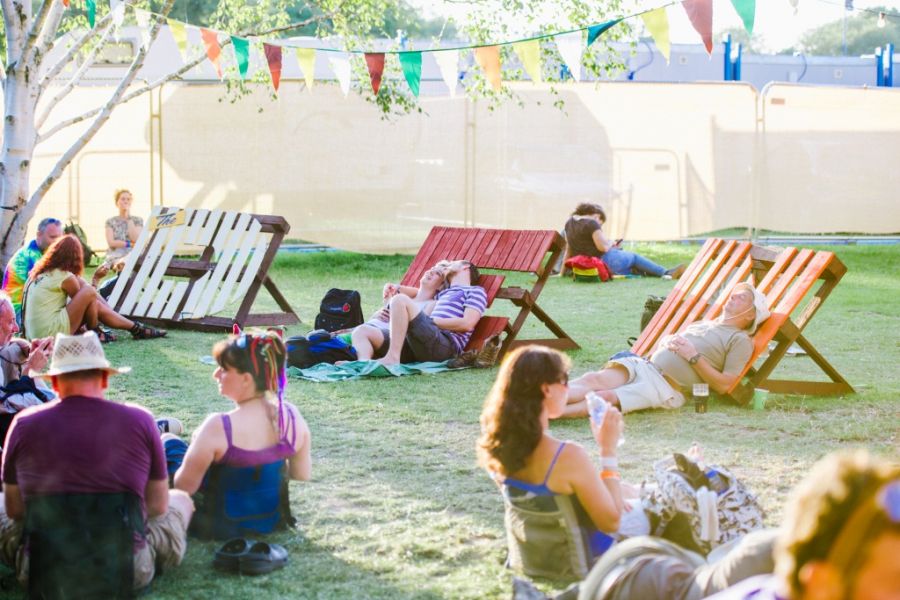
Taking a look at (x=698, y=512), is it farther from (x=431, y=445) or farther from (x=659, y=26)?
(x=659, y=26)

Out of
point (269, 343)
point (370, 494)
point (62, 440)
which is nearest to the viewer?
point (62, 440)

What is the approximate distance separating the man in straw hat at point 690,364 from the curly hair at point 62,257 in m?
3.56

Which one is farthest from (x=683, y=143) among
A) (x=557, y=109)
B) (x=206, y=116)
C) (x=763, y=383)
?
(x=763, y=383)

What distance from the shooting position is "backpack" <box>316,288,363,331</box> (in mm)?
9031

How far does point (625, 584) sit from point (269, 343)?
5.71ft

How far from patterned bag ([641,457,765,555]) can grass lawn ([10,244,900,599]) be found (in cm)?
46

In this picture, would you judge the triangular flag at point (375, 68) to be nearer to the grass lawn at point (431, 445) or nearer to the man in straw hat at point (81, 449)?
the grass lawn at point (431, 445)

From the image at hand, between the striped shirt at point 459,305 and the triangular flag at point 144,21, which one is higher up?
the triangular flag at point 144,21

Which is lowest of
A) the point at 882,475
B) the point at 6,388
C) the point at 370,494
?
the point at 370,494

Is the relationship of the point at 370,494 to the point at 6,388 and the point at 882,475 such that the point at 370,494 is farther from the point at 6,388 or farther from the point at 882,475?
the point at 882,475

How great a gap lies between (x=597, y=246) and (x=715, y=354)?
706 centimetres

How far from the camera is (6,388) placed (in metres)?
5.23

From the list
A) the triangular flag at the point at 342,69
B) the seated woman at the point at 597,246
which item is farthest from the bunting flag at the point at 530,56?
the seated woman at the point at 597,246

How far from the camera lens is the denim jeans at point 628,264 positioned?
13.9 m
